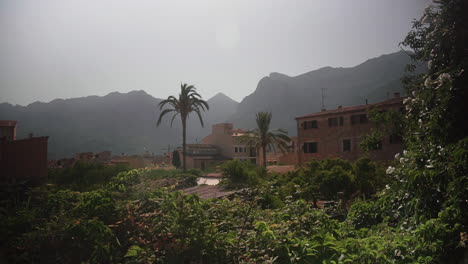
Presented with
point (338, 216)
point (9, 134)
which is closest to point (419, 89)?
point (338, 216)

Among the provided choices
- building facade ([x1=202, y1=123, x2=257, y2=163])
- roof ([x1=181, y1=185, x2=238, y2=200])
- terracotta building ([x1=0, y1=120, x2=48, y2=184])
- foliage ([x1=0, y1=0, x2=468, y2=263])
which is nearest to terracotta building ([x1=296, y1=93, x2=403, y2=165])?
building facade ([x1=202, y1=123, x2=257, y2=163])

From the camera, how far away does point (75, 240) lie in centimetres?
310

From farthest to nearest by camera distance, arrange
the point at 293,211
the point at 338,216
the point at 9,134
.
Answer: the point at 338,216
the point at 9,134
the point at 293,211

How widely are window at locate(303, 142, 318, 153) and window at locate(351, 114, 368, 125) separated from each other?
5.04 meters

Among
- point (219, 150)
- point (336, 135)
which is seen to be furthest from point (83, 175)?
point (219, 150)

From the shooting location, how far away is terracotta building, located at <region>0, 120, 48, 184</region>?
584 centimetres

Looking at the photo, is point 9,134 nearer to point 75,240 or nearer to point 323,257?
point 75,240

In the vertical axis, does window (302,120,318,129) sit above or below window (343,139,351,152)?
above

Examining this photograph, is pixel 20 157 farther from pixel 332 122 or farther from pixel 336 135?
pixel 332 122

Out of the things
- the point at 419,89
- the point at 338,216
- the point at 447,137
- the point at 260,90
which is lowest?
the point at 338,216

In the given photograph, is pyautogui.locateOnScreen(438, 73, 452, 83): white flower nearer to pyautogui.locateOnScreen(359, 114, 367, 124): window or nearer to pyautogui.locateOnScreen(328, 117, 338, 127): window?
pyautogui.locateOnScreen(359, 114, 367, 124): window

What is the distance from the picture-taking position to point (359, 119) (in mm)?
30453

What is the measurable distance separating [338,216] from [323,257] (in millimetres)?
4523

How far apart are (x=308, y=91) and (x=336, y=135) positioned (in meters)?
138
